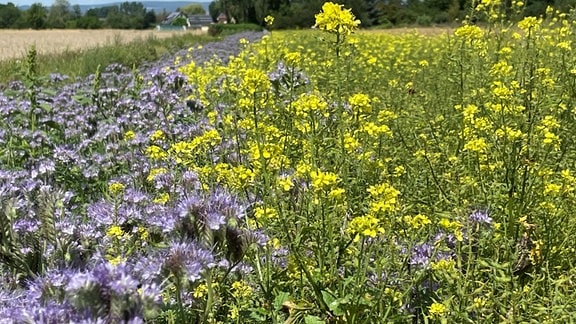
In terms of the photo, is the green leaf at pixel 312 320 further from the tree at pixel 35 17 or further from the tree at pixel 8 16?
the tree at pixel 35 17

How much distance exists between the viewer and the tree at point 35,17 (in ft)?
240

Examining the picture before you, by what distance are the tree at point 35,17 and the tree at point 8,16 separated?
1.18 meters

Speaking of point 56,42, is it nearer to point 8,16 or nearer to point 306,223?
point 306,223

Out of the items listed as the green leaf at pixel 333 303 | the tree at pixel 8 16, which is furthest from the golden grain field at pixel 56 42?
the tree at pixel 8 16

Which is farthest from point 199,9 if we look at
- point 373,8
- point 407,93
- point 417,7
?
point 407,93

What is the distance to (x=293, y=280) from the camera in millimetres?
2369

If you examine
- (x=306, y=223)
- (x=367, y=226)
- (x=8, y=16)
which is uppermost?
(x=8, y=16)

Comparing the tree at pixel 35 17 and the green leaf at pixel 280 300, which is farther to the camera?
the tree at pixel 35 17

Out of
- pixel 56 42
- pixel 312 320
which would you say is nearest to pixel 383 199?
pixel 312 320

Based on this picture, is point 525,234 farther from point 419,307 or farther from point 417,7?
point 417,7

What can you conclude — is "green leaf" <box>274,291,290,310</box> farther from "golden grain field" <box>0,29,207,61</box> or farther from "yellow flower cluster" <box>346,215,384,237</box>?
"golden grain field" <box>0,29,207,61</box>

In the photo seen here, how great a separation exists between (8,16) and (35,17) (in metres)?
3.87

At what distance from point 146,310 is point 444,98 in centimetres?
457

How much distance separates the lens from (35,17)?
74.4 metres
